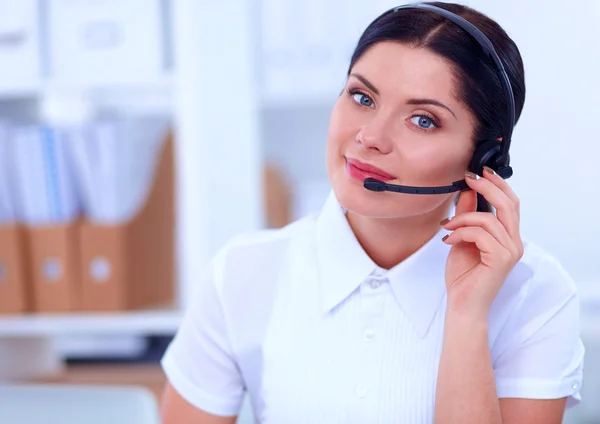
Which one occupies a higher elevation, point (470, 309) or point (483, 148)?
point (483, 148)

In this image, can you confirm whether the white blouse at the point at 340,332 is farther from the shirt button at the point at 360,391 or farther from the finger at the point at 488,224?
the finger at the point at 488,224

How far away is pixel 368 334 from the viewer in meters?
1.14

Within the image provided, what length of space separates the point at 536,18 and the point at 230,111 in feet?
2.75

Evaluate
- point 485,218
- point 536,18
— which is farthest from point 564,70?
point 485,218

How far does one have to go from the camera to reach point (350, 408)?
111 centimetres

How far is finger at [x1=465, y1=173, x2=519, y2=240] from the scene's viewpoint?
41.7 inches

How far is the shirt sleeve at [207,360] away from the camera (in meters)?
1.19

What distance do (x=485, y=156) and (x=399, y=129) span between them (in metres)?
0.13

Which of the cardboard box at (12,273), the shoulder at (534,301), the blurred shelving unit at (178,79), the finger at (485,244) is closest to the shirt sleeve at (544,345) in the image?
the shoulder at (534,301)

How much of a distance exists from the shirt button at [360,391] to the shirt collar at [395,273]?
11cm

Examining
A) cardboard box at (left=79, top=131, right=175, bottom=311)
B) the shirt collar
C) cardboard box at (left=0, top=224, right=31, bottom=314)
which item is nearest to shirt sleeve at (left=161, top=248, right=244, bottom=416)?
the shirt collar

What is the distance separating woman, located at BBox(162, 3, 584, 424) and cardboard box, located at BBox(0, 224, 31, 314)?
2.56 ft

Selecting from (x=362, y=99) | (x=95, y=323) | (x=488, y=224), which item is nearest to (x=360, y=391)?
(x=488, y=224)

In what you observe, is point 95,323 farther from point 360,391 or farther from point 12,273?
point 360,391
